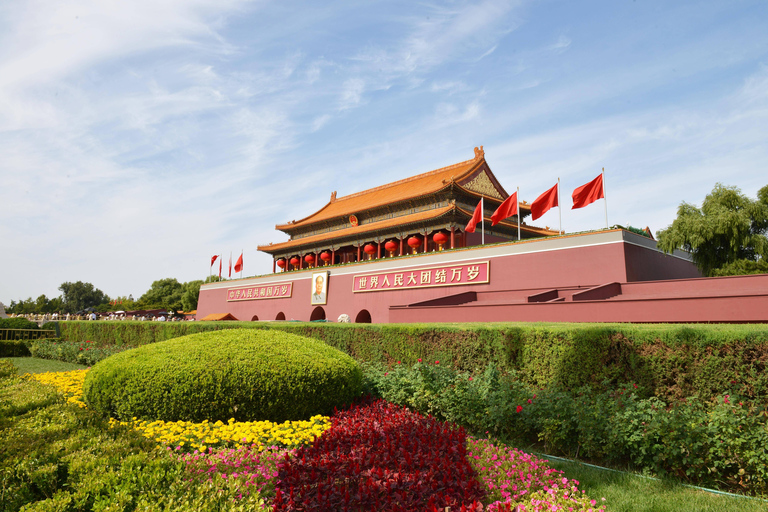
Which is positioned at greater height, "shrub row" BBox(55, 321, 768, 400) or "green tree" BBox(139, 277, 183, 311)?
"green tree" BBox(139, 277, 183, 311)

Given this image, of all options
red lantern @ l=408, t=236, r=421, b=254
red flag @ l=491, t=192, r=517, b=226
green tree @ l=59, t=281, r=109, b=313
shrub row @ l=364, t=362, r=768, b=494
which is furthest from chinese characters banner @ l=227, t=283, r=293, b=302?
green tree @ l=59, t=281, r=109, b=313

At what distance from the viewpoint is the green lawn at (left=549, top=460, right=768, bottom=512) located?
3662 millimetres

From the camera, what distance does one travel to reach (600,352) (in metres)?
6.03

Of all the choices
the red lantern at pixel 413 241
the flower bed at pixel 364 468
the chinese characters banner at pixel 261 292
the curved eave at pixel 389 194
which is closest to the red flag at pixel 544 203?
the curved eave at pixel 389 194

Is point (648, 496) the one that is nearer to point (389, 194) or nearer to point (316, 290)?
point (316, 290)

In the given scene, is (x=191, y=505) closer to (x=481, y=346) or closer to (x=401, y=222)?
(x=481, y=346)

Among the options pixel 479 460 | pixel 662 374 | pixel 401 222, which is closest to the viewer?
pixel 479 460

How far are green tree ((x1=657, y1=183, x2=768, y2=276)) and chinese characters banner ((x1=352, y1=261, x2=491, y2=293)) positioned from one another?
22.4 ft

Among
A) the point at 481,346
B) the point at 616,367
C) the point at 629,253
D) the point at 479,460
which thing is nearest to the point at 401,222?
the point at 629,253

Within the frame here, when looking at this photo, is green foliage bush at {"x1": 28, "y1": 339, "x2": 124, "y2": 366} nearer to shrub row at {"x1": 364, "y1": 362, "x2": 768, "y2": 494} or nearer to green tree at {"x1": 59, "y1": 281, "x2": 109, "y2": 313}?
shrub row at {"x1": 364, "y1": 362, "x2": 768, "y2": 494}

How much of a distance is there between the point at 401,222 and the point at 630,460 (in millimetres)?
20194

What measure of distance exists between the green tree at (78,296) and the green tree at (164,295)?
25.9 m

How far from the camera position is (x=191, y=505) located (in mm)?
2828

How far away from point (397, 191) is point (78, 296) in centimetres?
8684
